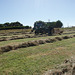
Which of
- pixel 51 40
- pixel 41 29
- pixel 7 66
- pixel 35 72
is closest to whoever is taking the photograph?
pixel 35 72

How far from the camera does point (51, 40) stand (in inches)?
419

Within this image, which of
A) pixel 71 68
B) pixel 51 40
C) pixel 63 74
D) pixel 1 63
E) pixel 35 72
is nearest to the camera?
pixel 63 74

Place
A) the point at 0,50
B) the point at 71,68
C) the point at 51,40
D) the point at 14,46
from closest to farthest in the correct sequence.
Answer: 1. the point at 71,68
2. the point at 0,50
3. the point at 14,46
4. the point at 51,40

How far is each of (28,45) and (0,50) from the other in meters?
2.46

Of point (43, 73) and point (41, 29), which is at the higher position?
point (41, 29)

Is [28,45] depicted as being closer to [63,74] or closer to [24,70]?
[24,70]

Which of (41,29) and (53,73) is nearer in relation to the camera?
(53,73)

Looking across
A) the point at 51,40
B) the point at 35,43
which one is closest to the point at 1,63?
the point at 35,43

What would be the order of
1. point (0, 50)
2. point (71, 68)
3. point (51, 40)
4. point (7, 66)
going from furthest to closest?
point (51, 40) < point (0, 50) < point (7, 66) < point (71, 68)

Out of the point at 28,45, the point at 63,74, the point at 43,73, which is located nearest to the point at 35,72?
the point at 43,73

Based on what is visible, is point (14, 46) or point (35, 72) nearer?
point (35, 72)

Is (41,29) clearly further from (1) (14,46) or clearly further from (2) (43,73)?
(2) (43,73)

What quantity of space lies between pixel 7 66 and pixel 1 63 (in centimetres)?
50

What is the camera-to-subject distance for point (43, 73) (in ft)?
11.9
